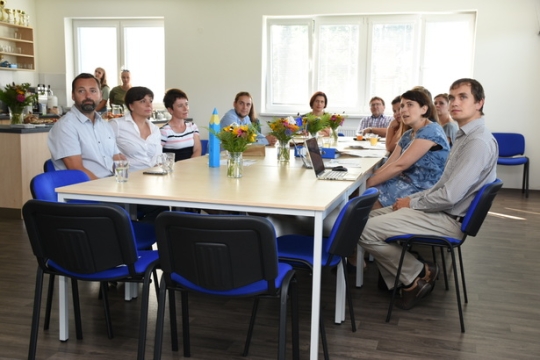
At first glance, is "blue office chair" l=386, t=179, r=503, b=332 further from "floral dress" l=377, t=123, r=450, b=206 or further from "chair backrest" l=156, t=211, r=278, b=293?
"chair backrest" l=156, t=211, r=278, b=293

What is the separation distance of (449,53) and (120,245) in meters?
7.25

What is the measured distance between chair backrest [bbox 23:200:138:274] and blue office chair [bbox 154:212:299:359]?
0.22m

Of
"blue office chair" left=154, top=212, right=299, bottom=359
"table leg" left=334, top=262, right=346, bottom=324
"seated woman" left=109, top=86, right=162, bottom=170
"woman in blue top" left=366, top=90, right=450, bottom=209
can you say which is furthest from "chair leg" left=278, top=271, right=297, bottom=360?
"seated woman" left=109, top=86, right=162, bottom=170

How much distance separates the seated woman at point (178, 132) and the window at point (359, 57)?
4.48 meters

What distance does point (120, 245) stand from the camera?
7.70ft

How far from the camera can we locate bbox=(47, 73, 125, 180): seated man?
3.70 m

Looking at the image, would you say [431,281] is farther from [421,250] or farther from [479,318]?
[421,250]

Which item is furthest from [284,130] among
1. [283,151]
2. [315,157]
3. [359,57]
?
[359,57]

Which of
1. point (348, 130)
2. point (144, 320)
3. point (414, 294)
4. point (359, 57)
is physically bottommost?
point (414, 294)

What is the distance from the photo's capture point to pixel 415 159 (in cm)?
382

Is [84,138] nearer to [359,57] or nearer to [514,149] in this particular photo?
[359,57]

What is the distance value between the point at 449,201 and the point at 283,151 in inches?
56.8

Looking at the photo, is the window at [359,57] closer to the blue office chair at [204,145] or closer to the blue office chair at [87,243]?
the blue office chair at [204,145]

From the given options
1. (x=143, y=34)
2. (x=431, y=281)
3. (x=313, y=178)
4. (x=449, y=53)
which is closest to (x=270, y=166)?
(x=313, y=178)
